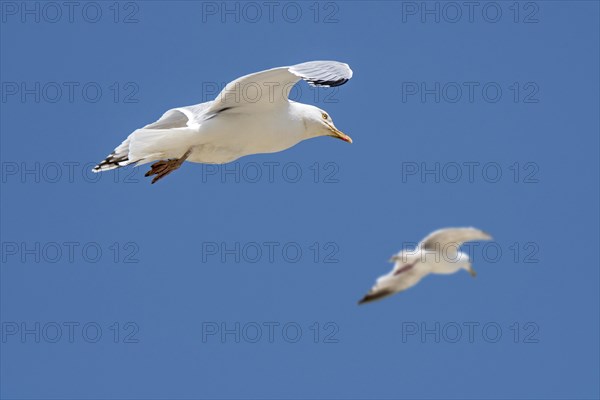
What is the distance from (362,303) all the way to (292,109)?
3.15 meters

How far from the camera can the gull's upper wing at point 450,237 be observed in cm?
785

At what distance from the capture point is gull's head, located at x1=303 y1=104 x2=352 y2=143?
10469mm

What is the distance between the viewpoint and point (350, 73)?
960cm

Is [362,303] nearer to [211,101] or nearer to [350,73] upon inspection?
[350,73]

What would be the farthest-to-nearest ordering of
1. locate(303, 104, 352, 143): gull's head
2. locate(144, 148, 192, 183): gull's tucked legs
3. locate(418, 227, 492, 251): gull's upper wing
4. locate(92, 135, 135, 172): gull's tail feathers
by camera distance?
locate(92, 135, 135, 172): gull's tail feathers → locate(303, 104, 352, 143): gull's head → locate(144, 148, 192, 183): gull's tucked legs → locate(418, 227, 492, 251): gull's upper wing

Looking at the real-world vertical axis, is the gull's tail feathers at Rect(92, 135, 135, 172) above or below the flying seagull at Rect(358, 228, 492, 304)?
above

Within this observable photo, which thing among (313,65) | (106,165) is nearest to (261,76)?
(313,65)

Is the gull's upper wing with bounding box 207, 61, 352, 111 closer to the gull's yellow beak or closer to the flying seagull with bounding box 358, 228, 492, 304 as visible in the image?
the gull's yellow beak

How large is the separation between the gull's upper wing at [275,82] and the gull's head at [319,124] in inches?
13.7

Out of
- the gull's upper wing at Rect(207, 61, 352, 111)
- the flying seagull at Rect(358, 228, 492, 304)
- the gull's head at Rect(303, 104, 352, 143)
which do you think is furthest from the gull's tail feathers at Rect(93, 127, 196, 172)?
the flying seagull at Rect(358, 228, 492, 304)

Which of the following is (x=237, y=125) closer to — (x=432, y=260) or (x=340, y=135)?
(x=340, y=135)

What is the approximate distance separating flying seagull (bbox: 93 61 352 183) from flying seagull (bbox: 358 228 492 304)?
1871 mm

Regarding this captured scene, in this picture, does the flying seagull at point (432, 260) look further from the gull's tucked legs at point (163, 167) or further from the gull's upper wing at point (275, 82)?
the gull's tucked legs at point (163, 167)

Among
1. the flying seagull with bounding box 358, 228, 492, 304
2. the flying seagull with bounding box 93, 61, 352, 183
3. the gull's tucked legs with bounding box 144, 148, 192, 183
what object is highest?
the flying seagull with bounding box 93, 61, 352, 183
